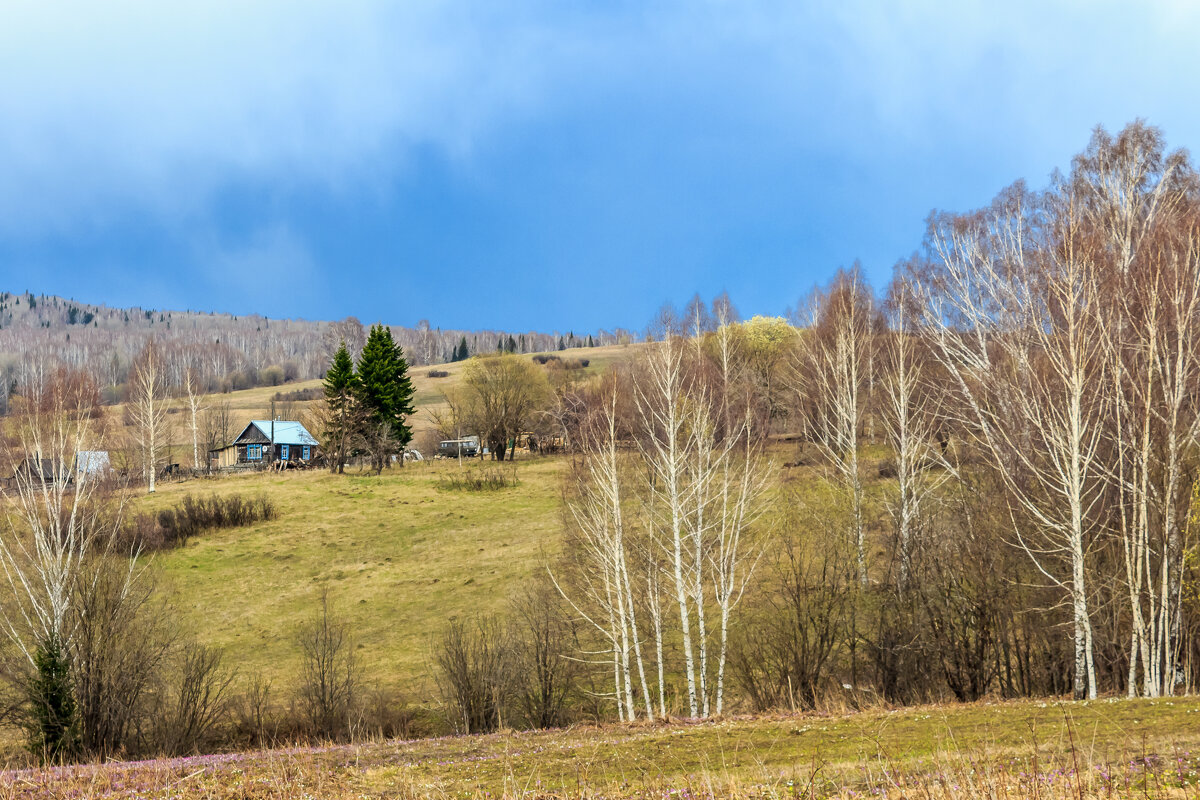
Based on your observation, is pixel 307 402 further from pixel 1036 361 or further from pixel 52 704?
pixel 1036 361

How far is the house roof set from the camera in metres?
90.0

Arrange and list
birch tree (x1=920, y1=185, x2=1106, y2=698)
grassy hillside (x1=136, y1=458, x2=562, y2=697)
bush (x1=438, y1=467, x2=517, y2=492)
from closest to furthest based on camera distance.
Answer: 1. birch tree (x1=920, y1=185, x2=1106, y2=698)
2. grassy hillside (x1=136, y1=458, x2=562, y2=697)
3. bush (x1=438, y1=467, x2=517, y2=492)

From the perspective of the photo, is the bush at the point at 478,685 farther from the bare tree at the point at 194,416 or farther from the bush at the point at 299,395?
the bush at the point at 299,395

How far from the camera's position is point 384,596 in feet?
118

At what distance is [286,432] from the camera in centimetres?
9131

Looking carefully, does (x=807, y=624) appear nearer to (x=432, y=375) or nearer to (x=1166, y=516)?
(x=1166, y=516)

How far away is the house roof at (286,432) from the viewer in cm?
9000

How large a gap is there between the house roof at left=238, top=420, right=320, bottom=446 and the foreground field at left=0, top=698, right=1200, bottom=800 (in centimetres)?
7978

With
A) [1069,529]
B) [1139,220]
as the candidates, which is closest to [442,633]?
[1069,529]

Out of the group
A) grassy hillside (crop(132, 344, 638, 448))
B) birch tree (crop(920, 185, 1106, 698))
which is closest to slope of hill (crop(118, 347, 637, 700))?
birch tree (crop(920, 185, 1106, 698))

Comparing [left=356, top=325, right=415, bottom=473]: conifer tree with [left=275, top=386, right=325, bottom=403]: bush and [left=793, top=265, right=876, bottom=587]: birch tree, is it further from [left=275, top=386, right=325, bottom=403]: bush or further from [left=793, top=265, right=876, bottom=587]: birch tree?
[left=275, top=386, right=325, bottom=403]: bush

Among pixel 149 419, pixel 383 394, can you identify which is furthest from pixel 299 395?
pixel 149 419

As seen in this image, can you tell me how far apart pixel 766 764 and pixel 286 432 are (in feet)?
293

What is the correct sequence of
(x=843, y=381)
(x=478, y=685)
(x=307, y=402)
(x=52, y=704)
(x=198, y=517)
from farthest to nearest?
(x=307, y=402) → (x=198, y=517) → (x=843, y=381) → (x=478, y=685) → (x=52, y=704)
